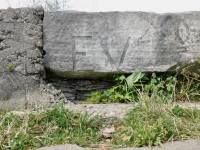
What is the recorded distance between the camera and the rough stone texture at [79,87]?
4359 mm

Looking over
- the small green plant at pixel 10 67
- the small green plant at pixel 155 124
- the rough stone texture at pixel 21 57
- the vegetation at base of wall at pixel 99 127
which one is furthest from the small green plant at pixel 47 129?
the small green plant at pixel 10 67

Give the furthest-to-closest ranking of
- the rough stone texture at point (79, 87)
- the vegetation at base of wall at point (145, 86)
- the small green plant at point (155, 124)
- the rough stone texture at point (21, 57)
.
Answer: the rough stone texture at point (79, 87), the vegetation at base of wall at point (145, 86), the rough stone texture at point (21, 57), the small green plant at point (155, 124)

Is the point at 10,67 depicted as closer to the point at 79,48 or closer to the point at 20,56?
the point at 20,56

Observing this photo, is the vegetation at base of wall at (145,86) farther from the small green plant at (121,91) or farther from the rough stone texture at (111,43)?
the rough stone texture at (111,43)

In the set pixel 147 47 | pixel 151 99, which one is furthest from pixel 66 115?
pixel 147 47

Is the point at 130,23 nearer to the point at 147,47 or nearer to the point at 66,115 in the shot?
the point at 147,47

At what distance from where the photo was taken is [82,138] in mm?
2885

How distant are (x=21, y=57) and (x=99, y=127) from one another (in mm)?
1439

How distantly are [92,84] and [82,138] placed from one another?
5.19ft

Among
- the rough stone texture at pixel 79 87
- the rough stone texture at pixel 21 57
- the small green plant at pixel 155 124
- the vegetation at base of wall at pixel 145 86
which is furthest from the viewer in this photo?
the rough stone texture at pixel 79 87

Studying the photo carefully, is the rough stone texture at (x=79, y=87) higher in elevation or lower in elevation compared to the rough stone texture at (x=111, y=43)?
lower

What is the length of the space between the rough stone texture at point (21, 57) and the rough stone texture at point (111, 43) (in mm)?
141

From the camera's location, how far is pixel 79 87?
4.40m

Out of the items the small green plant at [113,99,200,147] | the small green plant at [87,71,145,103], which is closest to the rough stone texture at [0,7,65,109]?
the small green plant at [87,71,145,103]
